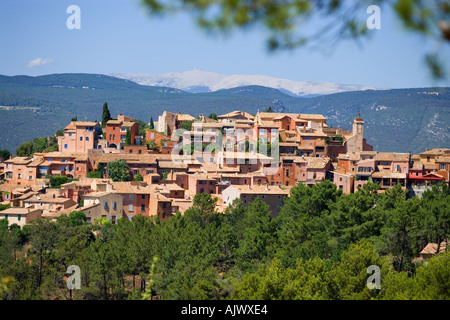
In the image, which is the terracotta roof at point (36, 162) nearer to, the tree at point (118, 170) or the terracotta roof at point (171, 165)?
the tree at point (118, 170)

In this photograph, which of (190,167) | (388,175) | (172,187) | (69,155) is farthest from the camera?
(69,155)

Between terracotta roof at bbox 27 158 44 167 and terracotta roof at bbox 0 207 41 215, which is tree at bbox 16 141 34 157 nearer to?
terracotta roof at bbox 27 158 44 167

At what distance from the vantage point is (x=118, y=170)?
4834 cm

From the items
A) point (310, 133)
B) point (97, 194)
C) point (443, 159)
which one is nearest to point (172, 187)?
point (97, 194)

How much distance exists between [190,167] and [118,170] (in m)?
5.18

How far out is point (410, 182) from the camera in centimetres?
4709

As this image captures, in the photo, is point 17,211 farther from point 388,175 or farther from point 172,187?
point 388,175

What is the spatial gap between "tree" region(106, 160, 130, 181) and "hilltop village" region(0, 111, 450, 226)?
75mm

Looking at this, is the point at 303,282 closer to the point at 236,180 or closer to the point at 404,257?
the point at 404,257

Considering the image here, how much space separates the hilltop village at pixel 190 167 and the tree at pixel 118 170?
8cm

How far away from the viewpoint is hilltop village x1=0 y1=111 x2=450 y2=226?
43812 millimetres

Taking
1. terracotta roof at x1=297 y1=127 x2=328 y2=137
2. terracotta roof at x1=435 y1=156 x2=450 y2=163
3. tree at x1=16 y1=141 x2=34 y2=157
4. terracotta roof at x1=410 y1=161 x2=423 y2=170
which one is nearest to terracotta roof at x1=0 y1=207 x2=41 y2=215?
tree at x1=16 y1=141 x2=34 y2=157

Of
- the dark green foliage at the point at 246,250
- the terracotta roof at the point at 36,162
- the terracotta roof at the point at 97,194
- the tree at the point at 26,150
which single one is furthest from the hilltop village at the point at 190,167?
the tree at the point at 26,150
